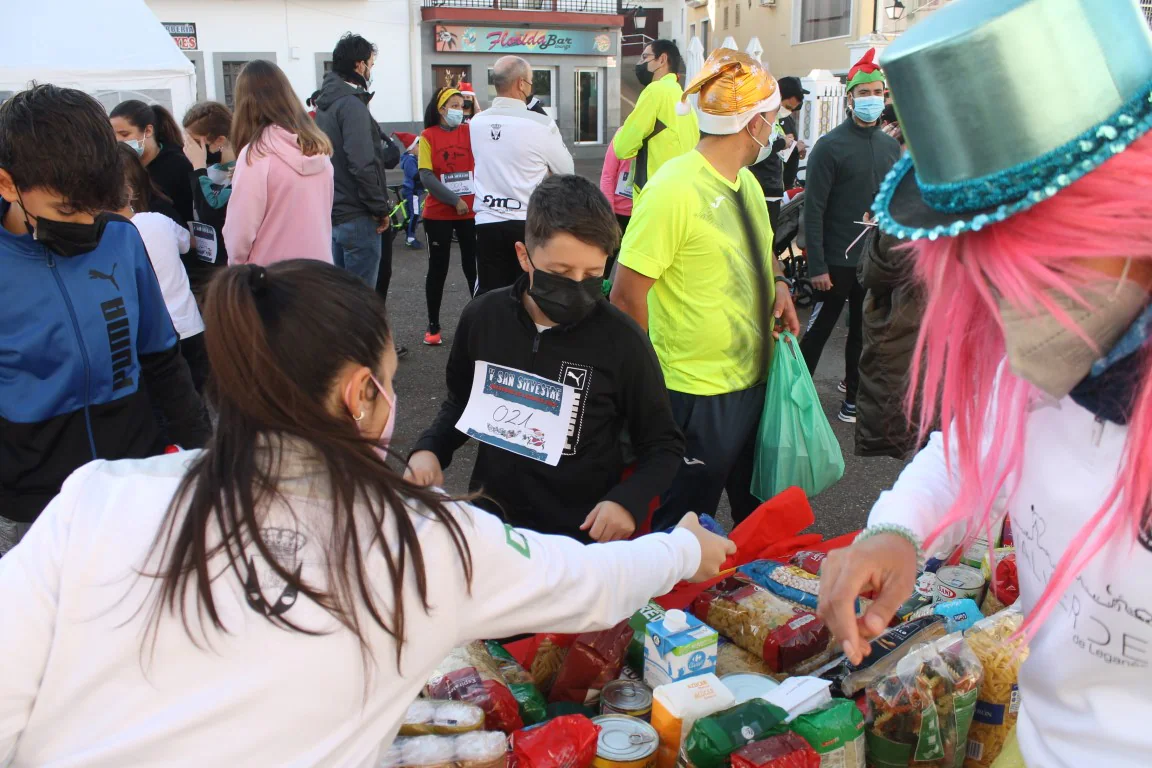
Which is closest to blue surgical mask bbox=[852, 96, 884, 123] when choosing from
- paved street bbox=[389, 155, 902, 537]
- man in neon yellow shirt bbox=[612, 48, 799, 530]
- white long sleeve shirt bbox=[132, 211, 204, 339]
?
paved street bbox=[389, 155, 902, 537]

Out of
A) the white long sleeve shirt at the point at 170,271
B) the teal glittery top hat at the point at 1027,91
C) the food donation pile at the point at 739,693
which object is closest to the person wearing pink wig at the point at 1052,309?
the teal glittery top hat at the point at 1027,91

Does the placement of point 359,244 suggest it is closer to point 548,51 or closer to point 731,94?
point 731,94

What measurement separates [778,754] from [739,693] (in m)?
0.37

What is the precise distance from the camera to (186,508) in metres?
1.24

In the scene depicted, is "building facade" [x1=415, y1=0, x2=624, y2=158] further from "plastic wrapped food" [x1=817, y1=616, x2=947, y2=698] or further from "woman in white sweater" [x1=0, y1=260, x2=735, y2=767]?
"woman in white sweater" [x1=0, y1=260, x2=735, y2=767]

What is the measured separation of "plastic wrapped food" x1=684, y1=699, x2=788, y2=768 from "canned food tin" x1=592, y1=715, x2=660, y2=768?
0.08m

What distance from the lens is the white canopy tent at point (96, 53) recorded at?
7984 millimetres

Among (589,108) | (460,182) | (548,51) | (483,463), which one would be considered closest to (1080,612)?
(483,463)

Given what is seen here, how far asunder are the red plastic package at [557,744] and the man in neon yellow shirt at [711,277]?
1.46 metres

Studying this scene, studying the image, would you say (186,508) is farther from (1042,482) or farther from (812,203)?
(812,203)

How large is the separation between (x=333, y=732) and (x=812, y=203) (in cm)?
435

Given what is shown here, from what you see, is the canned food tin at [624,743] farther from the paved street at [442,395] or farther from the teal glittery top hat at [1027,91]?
the paved street at [442,395]

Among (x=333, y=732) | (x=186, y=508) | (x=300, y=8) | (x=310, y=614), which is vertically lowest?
(x=333, y=732)

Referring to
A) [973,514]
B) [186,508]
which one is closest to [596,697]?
[973,514]
